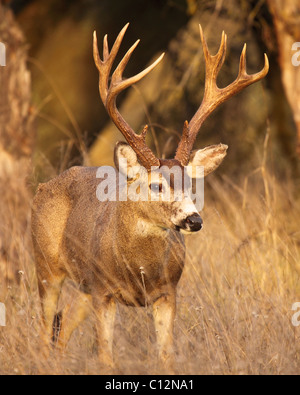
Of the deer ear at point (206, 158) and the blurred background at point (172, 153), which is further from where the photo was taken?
the deer ear at point (206, 158)

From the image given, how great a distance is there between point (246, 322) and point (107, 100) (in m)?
1.72

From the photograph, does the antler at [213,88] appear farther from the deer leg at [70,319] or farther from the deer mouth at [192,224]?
the deer leg at [70,319]

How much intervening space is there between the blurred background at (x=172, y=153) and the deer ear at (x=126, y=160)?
0.93 m

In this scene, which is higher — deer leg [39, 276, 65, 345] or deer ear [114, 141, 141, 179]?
deer ear [114, 141, 141, 179]

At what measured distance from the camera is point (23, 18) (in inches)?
452

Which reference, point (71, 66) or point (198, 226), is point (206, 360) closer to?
point (198, 226)

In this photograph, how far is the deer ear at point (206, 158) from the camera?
5.50 m

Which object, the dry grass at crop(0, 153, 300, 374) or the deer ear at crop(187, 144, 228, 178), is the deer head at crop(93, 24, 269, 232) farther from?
the dry grass at crop(0, 153, 300, 374)

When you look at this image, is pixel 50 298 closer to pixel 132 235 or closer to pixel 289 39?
pixel 132 235

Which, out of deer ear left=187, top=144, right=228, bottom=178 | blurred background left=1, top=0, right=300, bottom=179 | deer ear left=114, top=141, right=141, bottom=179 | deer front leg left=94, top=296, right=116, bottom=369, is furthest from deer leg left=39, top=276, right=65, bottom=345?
blurred background left=1, top=0, right=300, bottom=179

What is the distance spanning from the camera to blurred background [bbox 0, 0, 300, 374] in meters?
4.96

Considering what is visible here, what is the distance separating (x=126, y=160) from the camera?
17.0ft

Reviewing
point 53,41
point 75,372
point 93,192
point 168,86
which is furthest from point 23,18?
point 75,372

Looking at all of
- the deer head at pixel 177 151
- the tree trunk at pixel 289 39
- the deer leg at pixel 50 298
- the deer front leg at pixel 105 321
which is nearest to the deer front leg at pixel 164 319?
the deer front leg at pixel 105 321
